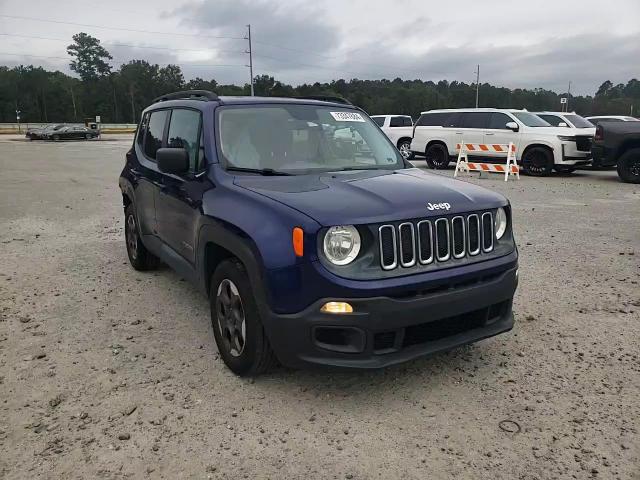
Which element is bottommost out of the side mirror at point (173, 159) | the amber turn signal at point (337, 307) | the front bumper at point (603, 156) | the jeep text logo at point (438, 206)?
the amber turn signal at point (337, 307)

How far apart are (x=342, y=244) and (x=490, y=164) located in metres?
13.0

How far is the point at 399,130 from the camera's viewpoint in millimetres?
21203

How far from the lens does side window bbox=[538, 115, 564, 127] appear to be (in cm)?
1588

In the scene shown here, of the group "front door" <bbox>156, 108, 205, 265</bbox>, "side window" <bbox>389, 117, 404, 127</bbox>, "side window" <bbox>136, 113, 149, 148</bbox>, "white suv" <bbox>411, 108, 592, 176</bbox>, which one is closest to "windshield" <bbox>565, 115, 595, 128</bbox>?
"white suv" <bbox>411, 108, 592, 176</bbox>

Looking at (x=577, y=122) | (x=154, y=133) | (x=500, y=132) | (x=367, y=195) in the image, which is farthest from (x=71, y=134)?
(x=367, y=195)

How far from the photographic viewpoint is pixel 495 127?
1598 centimetres

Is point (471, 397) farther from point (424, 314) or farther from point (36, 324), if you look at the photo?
point (36, 324)

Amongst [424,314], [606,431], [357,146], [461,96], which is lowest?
[606,431]

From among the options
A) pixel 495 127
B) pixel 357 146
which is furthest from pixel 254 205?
pixel 495 127

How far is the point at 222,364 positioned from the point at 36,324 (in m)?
1.80

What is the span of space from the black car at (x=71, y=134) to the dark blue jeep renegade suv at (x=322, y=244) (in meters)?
45.4

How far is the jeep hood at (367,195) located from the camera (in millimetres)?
2961

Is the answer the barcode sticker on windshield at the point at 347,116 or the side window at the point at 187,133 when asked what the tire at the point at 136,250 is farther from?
the barcode sticker on windshield at the point at 347,116

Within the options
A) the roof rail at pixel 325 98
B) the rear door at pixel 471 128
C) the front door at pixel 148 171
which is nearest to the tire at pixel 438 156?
the rear door at pixel 471 128
